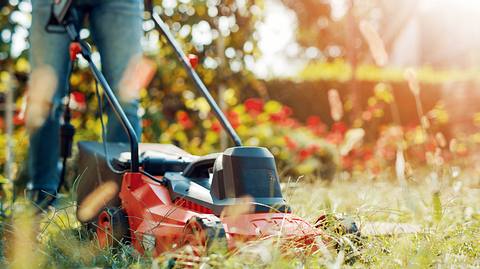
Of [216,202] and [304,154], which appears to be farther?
[304,154]

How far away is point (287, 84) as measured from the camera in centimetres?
784

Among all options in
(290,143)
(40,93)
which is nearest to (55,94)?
(40,93)

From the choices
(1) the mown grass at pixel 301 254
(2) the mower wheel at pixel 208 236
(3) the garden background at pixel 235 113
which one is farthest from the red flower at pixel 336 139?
(2) the mower wheel at pixel 208 236

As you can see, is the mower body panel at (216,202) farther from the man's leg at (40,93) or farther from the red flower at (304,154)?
the red flower at (304,154)

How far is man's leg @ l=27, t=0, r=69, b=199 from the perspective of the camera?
272cm

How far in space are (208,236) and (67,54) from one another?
4.60 feet

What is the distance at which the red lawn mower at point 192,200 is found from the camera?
174 centimetres

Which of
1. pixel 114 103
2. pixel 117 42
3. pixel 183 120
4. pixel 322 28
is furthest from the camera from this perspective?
pixel 322 28

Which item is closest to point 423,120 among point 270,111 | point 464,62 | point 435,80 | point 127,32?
point 127,32

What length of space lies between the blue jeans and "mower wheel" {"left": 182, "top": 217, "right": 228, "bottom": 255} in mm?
1027

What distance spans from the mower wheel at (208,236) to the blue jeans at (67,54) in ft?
3.37

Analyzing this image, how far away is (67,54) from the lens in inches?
109

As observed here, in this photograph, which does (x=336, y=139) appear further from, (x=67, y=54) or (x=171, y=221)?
(x=171, y=221)

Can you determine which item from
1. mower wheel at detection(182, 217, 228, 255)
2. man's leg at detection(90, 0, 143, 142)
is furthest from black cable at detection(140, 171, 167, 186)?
man's leg at detection(90, 0, 143, 142)
